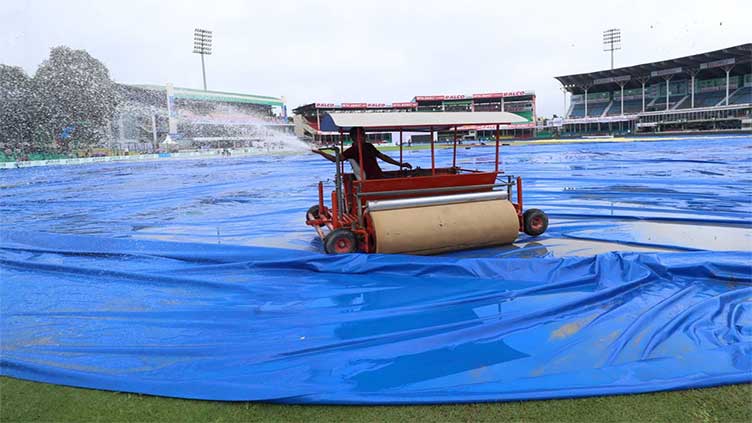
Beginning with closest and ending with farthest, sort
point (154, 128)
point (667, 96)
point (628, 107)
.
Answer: point (154, 128), point (667, 96), point (628, 107)

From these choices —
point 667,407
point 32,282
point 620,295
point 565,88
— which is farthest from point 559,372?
point 565,88

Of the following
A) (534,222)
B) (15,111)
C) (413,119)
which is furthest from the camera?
(15,111)

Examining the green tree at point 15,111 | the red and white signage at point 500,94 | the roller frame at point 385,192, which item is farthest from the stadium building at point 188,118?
the roller frame at point 385,192

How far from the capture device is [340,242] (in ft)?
21.8

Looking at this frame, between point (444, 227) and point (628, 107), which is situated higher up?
point (628, 107)

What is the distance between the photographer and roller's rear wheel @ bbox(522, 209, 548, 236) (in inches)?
308

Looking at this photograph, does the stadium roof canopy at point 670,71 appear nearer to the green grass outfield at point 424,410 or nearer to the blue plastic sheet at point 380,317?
the blue plastic sheet at point 380,317

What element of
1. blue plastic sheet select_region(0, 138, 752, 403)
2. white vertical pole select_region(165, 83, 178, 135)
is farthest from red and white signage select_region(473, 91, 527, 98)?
blue plastic sheet select_region(0, 138, 752, 403)

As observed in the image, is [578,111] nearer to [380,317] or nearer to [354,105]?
[354,105]

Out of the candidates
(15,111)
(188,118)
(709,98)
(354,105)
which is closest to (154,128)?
(188,118)

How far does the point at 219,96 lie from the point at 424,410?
91.4 metres

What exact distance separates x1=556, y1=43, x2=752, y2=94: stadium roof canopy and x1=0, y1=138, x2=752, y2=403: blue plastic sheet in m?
74.8

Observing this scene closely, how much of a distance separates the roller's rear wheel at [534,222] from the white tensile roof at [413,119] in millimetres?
1496

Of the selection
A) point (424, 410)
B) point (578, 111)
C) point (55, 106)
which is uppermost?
point (578, 111)
